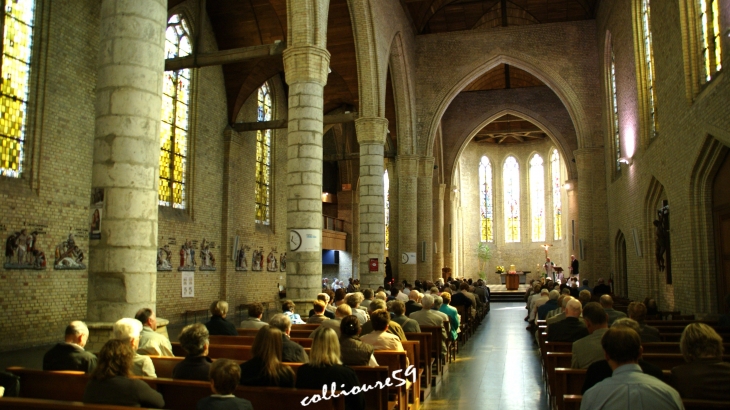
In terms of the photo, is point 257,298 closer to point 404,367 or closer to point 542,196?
point 404,367

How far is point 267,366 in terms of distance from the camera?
13.3 feet

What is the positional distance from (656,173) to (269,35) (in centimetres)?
1260

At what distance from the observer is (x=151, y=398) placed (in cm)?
356

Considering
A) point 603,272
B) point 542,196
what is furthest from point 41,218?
point 542,196

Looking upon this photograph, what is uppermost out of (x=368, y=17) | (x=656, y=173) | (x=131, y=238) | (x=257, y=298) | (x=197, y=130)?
(x=368, y=17)

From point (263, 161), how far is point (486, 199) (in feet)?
75.1

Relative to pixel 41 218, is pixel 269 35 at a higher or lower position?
higher

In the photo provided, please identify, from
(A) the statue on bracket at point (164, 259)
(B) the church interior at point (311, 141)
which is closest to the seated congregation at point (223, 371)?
(B) the church interior at point (311, 141)

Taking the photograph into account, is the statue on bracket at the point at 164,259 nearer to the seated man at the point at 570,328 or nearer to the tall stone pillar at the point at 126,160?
the tall stone pillar at the point at 126,160

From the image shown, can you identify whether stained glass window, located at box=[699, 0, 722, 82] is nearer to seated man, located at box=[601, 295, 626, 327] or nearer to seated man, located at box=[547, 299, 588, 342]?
seated man, located at box=[601, 295, 626, 327]

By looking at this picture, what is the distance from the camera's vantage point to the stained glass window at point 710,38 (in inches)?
421

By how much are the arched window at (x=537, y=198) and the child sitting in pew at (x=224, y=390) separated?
39.3 m

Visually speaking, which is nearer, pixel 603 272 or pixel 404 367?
pixel 404 367

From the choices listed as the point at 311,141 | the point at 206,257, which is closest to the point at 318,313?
the point at 311,141
